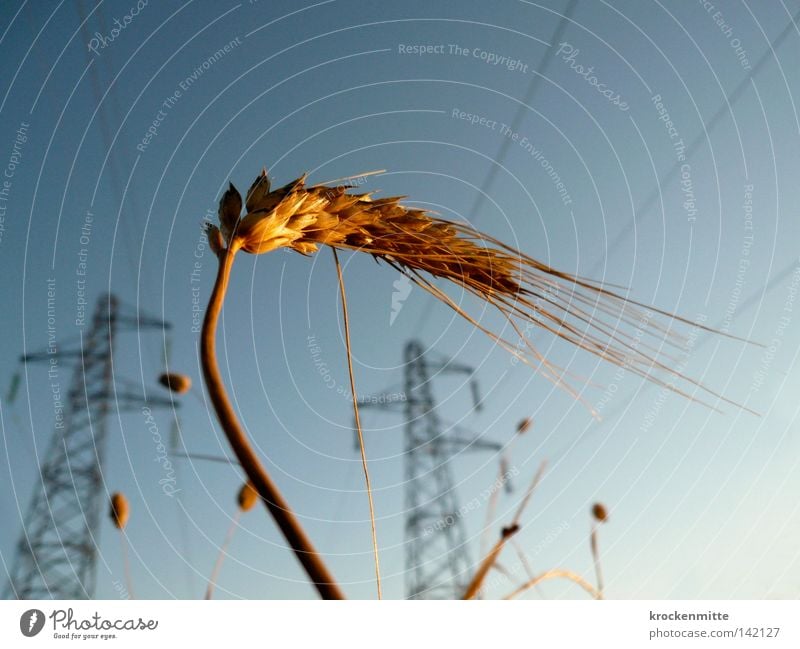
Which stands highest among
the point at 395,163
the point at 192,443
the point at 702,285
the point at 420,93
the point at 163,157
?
the point at 420,93

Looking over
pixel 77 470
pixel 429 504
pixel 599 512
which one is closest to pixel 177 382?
pixel 599 512

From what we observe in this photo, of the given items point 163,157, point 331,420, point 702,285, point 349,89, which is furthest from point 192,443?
point 702,285

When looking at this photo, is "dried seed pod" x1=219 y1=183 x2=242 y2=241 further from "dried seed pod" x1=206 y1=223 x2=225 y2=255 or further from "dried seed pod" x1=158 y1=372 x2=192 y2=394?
"dried seed pod" x1=158 y1=372 x2=192 y2=394

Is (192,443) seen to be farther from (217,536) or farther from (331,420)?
(331,420)

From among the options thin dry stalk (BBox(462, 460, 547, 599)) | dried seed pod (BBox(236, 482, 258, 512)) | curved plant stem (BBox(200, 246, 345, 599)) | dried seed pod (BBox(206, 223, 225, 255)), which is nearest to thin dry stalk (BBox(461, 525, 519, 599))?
thin dry stalk (BBox(462, 460, 547, 599))

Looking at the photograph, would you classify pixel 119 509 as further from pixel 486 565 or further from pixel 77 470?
pixel 77 470
